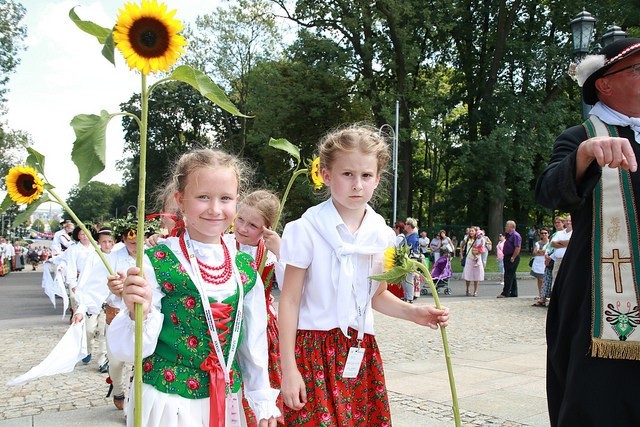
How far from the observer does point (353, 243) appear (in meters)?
2.77

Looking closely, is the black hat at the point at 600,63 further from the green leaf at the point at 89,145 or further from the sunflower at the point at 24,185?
the sunflower at the point at 24,185

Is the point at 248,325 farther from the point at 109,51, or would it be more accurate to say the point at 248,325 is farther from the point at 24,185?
the point at 109,51

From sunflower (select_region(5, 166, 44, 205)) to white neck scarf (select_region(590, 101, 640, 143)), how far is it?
2.13 metres

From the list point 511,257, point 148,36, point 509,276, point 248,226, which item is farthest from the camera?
point 509,276

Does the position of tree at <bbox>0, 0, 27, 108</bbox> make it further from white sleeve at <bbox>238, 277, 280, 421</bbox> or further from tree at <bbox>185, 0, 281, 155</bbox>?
white sleeve at <bbox>238, 277, 280, 421</bbox>

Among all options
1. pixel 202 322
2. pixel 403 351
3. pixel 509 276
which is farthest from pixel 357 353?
pixel 509 276

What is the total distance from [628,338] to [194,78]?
1.77 m

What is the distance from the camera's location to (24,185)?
206cm

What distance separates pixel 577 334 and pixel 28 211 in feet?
6.46

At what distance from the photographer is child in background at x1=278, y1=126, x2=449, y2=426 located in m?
2.70

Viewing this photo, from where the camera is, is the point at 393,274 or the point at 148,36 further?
the point at 393,274

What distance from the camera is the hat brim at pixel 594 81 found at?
2441 millimetres

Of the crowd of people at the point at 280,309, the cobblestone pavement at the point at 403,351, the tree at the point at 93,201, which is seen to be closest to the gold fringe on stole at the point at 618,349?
the crowd of people at the point at 280,309

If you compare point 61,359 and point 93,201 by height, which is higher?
point 93,201
